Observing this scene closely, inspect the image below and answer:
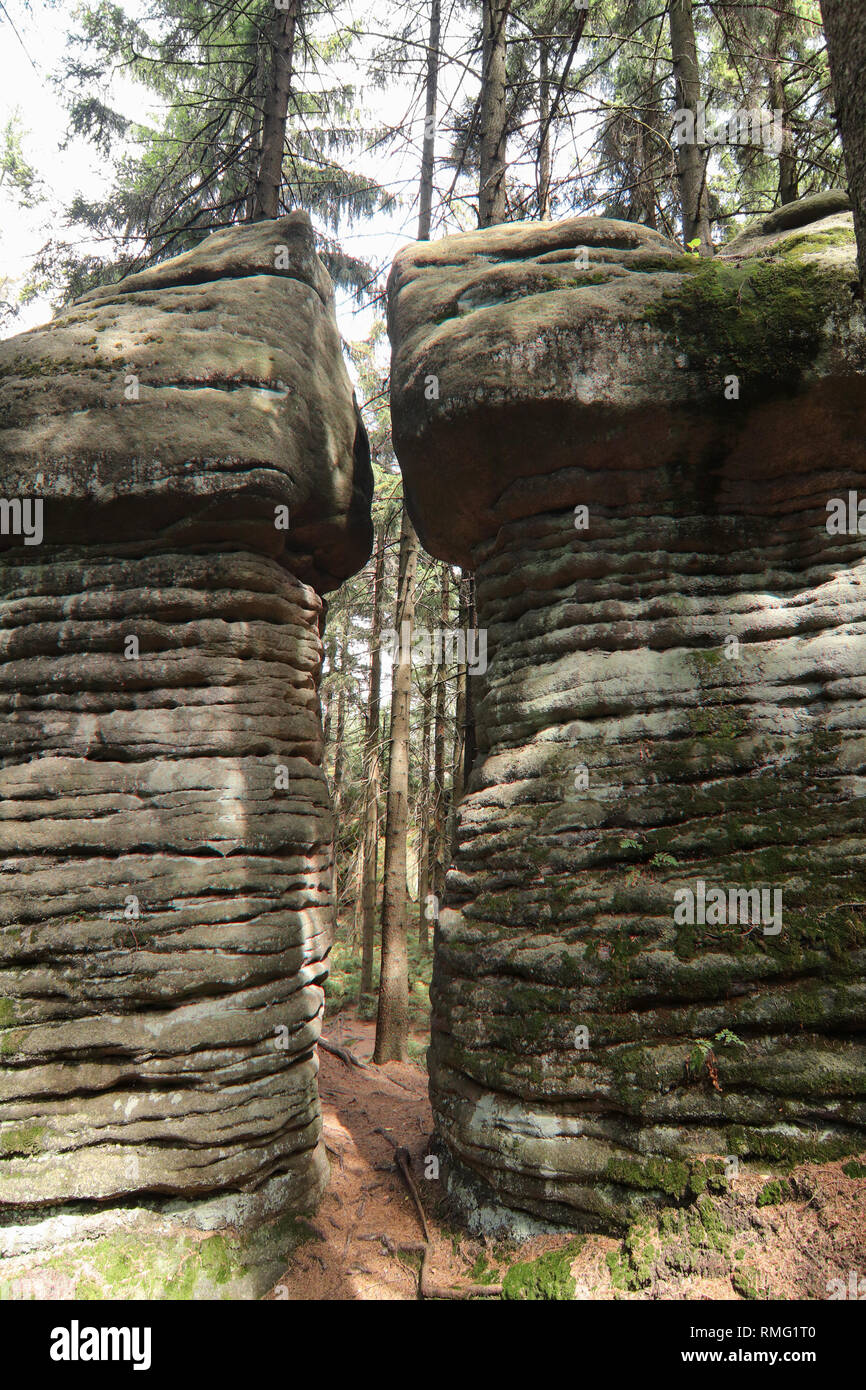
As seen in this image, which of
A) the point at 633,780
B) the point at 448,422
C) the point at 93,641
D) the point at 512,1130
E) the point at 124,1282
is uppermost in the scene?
the point at 448,422

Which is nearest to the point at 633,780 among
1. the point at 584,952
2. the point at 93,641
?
the point at 584,952

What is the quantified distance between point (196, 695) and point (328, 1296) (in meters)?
4.26

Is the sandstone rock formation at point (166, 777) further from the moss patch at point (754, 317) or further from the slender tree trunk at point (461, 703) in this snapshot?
the moss patch at point (754, 317)

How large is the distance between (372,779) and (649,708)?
7.22 m

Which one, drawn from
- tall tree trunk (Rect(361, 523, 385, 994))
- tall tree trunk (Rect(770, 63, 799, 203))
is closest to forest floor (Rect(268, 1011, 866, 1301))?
tall tree trunk (Rect(361, 523, 385, 994))

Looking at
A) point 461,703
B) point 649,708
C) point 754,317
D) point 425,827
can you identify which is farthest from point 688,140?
point 425,827

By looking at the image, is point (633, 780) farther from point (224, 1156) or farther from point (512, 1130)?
point (224, 1156)

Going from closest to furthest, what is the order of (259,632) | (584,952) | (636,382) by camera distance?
(584,952) → (636,382) → (259,632)

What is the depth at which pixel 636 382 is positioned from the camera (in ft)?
19.3

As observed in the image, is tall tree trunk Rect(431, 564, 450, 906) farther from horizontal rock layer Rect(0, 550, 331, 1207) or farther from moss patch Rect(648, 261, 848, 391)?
moss patch Rect(648, 261, 848, 391)

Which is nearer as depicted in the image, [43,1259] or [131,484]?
[43,1259]

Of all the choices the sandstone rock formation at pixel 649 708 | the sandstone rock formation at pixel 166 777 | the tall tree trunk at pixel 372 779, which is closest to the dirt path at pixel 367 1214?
the sandstone rock formation at pixel 166 777

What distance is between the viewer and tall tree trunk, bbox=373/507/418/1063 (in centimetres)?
1134

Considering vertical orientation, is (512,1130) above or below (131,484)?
below
